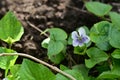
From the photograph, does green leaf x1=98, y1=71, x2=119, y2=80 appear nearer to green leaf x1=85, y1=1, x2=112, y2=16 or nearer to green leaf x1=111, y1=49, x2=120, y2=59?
green leaf x1=111, y1=49, x2=120, y2=59

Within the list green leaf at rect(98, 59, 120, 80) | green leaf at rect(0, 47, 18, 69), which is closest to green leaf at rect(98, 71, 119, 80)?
green leaf at rect(98, 59, 120, 80)

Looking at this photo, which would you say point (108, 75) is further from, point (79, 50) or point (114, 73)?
point (79, 50)

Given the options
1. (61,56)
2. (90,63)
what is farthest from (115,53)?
(61,56)

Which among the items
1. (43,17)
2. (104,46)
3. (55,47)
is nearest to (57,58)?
(55,47)

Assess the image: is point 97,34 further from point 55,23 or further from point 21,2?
point 21,2

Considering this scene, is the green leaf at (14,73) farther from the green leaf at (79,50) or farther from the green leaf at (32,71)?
the green leaf at (79,50)
